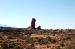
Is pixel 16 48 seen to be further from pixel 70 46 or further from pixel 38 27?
pixel 38 27

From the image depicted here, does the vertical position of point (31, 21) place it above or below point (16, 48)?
above

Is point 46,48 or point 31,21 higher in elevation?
point 31,21

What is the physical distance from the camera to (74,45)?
28438mm

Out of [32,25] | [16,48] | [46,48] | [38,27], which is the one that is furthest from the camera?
[38,27]

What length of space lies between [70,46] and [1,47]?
344 inches

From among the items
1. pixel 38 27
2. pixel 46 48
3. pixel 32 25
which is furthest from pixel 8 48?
pixel 38 27

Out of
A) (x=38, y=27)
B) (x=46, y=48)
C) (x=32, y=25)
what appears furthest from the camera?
(x=38, y=27)

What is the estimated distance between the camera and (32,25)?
293 ft

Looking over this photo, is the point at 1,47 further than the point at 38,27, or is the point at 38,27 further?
the point at 38,27

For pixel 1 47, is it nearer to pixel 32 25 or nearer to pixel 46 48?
pixel 46 48

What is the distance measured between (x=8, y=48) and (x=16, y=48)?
155 cm

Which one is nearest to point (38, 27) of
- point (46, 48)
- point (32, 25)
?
point (32, 25)

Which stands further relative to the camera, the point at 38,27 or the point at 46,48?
the point at 38,27

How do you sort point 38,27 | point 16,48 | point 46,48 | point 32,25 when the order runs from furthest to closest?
1. point 38,27
2. point 32,25
3. point 46,48
4. point 16,48
